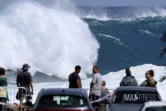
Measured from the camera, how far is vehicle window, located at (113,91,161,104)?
19308 millimetres

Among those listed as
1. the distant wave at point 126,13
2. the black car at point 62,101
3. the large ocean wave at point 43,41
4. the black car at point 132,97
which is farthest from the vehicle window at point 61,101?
the distant wave at point 126,13

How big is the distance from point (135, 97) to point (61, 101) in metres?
2.77

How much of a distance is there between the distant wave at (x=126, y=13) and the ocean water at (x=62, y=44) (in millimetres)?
6833

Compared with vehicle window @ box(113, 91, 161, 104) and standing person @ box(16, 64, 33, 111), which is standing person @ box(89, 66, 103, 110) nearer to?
standing person @ box(16, 64, 33, 111)

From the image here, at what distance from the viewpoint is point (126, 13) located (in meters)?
76.9

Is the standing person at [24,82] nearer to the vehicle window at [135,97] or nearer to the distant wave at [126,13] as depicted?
the vehicle window at [135,97]

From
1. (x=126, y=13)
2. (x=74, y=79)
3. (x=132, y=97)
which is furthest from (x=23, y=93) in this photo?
(x=126, y=13)

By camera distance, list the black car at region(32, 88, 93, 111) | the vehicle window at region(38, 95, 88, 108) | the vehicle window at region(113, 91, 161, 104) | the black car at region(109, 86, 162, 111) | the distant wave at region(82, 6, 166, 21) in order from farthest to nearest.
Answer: the distant wave at region(82, 6, 166, 21) → the vehicle window at region(113, 91, 161, 104) → the black car at region(109, 86, 162, 111) → the vehicle window at region(38, 95, 88, 108) → the black car at region(32, 88, 93, 111)

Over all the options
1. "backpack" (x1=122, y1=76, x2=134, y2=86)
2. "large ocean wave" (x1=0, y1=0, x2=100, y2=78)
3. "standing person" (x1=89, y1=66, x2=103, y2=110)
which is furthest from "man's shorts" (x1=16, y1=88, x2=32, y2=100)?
"large ocean wave" (x1=0, y1=0, x2=100, y2=78)

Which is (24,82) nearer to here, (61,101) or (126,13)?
(61,101)

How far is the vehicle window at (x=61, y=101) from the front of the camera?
17047 mm

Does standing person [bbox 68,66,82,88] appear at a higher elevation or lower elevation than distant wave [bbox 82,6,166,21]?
lower

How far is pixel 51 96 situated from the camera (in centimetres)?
1727

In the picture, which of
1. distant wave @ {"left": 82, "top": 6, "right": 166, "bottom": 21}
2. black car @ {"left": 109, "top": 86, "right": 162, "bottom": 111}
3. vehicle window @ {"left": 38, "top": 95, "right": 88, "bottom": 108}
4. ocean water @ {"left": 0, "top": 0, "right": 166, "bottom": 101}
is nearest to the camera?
vehicle window @ {"left": 38, "top": 95, "right": 88, "bottom": 108}
